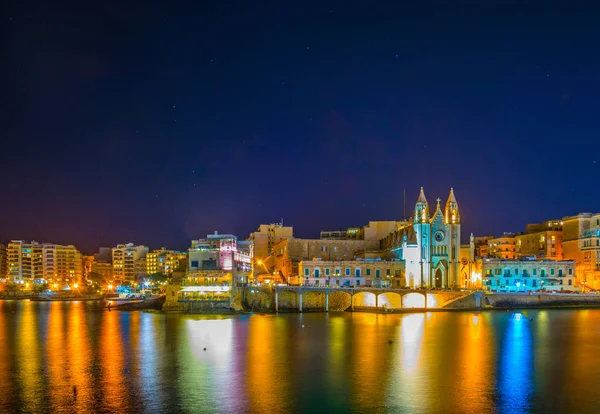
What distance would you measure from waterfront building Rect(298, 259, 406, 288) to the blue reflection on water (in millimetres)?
32251

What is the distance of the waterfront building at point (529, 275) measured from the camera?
103 metres

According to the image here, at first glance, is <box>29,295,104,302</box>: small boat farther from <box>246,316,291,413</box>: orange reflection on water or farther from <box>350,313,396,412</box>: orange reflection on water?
<box>350,313,396,412</box>: orange reflection on water

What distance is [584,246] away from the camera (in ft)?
355

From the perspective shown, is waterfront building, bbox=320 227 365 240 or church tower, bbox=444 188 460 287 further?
waterfront building, bbox=320 227 365 240

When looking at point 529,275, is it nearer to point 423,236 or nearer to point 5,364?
point 423,236

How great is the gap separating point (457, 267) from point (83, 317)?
Result: 59832 mm

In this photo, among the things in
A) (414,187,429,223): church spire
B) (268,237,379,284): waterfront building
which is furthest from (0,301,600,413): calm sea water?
(268,237,379,284): waterfront building

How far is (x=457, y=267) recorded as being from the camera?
340 feet

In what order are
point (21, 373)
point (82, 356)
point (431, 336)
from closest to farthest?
point (21, 373) < point (82, 356) < point (431, 336)

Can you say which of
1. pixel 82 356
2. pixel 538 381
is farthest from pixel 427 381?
pixel 82 356

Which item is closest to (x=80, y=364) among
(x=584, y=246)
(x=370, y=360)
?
(x=370, y=360)

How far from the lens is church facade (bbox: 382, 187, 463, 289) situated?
102 meters

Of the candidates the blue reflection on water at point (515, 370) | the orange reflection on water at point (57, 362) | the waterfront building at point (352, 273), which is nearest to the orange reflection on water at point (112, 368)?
the orange reflection on water at point (57, 362)

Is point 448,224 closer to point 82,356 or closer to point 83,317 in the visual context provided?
point 83,317
